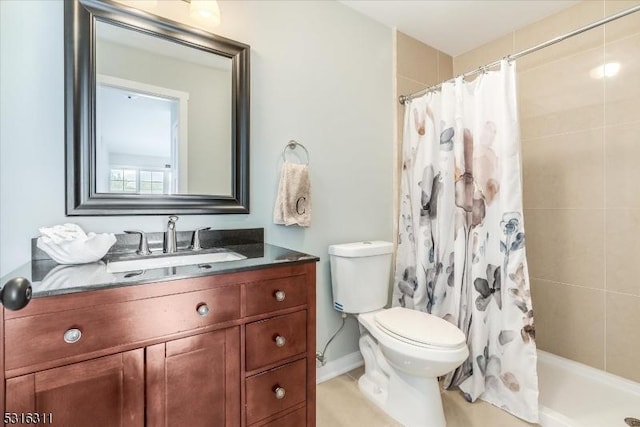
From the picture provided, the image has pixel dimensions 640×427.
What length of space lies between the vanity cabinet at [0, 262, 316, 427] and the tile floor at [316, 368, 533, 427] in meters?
0.40

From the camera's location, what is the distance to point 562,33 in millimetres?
1984

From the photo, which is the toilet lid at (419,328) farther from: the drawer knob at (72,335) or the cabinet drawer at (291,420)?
the drawer knob at (72,335)

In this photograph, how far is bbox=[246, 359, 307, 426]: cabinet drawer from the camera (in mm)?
1080

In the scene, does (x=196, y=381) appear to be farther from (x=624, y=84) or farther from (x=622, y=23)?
(x=622, y=23)

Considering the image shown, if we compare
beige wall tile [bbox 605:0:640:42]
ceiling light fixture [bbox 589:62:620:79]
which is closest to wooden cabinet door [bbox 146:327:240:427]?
ceiling light fixture [bbox 589:62:620:79]

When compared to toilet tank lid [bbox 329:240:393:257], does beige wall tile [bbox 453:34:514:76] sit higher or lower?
higher

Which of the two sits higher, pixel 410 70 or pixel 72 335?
pixel 410 70

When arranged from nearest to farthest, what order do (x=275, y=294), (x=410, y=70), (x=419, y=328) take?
(x=275, y=294) → (x=419, y=328) → (x=410, y=70)

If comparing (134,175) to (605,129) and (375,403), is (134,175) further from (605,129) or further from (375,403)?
(605,129)

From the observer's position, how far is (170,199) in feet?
4.44

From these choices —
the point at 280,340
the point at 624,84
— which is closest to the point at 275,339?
the point at 280,340

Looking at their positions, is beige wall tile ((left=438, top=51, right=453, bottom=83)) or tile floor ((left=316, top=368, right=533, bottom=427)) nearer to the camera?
tile floor ((left=316, top=368, right=533, bottom=427))

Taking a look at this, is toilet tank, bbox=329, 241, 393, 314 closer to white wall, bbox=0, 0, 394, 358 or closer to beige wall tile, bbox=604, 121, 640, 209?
white wall, bbox=0, 0, 394, 358

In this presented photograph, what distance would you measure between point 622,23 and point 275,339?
257cm
